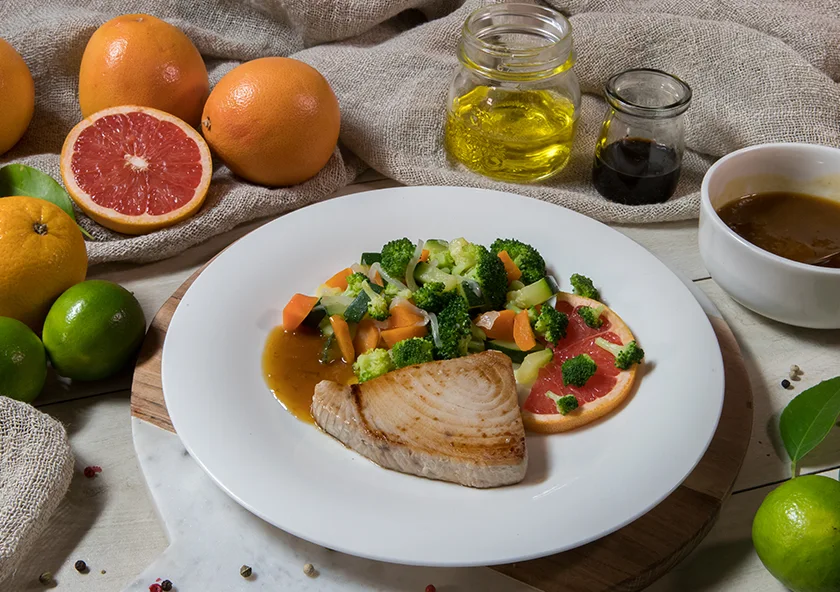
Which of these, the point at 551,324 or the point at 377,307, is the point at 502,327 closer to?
the point at 551,324

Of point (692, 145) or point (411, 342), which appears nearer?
point (411, 342)

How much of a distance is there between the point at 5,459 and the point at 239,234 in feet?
4.95

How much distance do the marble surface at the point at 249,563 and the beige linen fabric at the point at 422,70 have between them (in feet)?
4.50

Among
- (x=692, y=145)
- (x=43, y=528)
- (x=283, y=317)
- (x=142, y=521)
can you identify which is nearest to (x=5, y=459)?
(x=43, y=528)

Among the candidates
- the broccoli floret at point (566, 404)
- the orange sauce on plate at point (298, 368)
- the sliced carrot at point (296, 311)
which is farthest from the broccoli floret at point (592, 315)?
the sliced carrot at point (296, 311)

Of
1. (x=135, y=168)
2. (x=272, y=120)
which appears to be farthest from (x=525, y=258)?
(x=135, y=168)

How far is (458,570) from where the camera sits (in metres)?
2.25

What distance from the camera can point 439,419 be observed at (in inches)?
93.7

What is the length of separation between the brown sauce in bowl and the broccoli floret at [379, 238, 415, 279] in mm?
1274

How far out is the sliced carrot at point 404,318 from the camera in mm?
2814

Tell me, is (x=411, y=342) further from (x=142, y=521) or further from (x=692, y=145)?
(x=692, y=145)

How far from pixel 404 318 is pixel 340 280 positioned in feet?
1.13

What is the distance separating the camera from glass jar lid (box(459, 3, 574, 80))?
3.57 meters

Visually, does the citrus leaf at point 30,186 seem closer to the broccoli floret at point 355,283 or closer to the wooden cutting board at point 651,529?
the wooden cutting board at point 651,529
